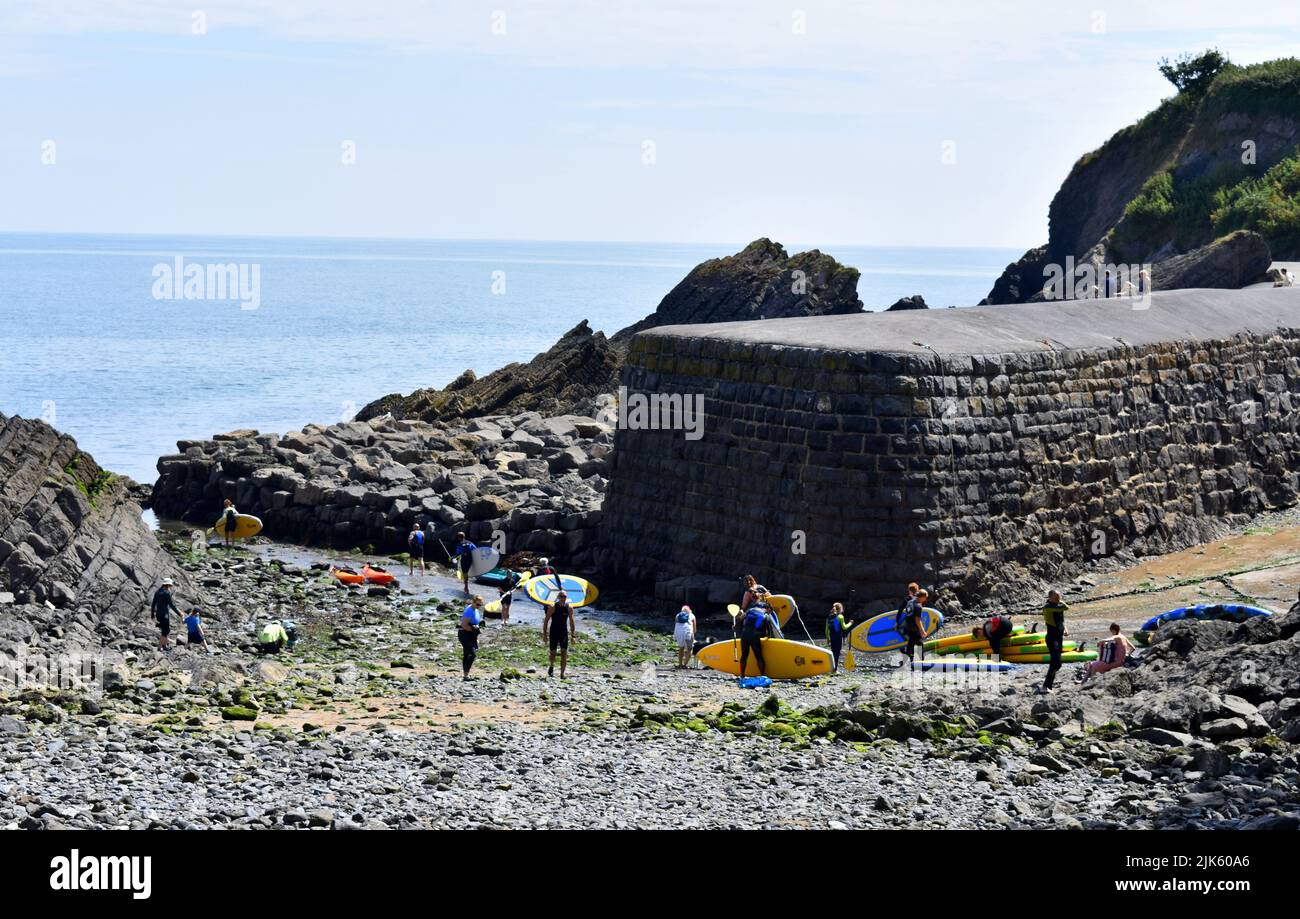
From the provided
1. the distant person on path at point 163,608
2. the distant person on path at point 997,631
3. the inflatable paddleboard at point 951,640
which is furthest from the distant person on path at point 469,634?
the distant person on path at point 997,631

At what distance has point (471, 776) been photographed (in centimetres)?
1419

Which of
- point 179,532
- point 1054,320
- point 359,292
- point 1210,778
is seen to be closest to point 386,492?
point 179,532

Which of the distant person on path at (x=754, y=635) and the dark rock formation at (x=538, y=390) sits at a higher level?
the dark rock formation at (x=538, y=390)

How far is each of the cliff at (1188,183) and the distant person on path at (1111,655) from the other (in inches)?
1369

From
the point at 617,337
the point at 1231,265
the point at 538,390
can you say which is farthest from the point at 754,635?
the point at 617,337

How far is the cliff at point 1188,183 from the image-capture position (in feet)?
181

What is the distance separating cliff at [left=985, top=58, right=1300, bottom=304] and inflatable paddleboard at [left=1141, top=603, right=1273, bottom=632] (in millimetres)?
32009

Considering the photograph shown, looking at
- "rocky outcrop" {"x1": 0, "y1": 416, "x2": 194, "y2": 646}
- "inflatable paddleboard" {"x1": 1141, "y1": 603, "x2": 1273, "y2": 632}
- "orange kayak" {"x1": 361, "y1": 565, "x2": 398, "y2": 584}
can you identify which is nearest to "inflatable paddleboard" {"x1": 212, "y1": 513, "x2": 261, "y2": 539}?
"orange kayak" {"x1": 361, "y1": 565, "x2": 398, "y2": 584}

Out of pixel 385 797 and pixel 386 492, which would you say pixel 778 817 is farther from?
pixel 386 492

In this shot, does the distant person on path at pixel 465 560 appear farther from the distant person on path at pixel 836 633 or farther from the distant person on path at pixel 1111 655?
the distant person on path at pixel 1111 655

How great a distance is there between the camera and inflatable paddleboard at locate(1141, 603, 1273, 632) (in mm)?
20906

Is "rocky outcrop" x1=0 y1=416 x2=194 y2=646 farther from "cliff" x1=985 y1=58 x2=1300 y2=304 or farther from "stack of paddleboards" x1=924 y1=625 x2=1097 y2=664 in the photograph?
"cliff" x1=985 y1=58 x2=1300 y2=304

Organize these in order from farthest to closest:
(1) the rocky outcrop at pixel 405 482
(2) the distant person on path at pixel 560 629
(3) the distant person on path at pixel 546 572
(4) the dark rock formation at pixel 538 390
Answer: (4) the dark rock formation at pixel 538 390
(1) the rocky outcrop at pixel 405 482
(3) the distant person on path at pixel 546 572
(2) the distant person on path at pixel 560 629

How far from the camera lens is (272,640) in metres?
22.9
